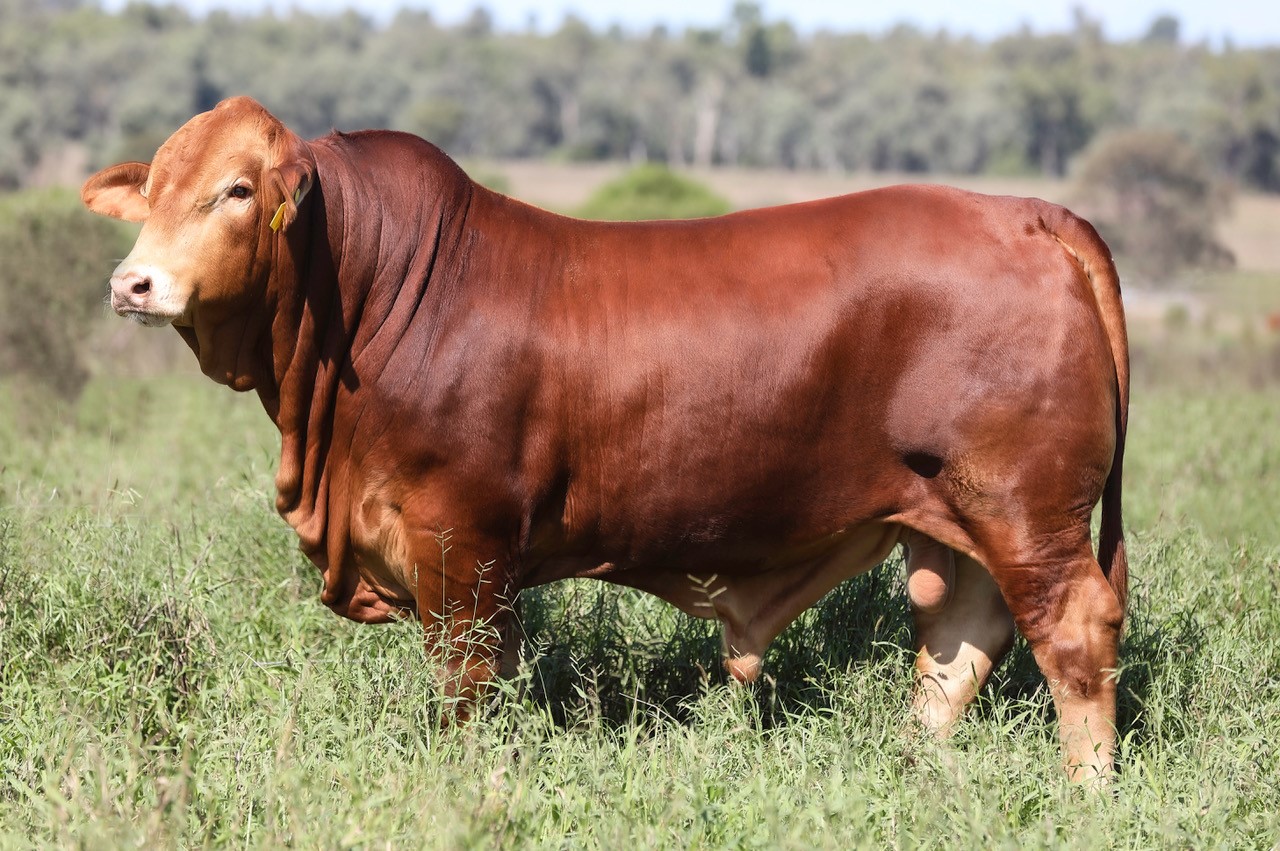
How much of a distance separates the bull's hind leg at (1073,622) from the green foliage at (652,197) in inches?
1241

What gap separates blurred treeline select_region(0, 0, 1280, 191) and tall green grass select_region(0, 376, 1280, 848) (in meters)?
37.2

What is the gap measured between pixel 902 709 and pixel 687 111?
244 ft

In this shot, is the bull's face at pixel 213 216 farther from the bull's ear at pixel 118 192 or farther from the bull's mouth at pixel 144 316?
the bull's ear at pixel 118 192

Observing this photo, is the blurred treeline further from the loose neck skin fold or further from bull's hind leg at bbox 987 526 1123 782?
bull's hind leg at bbox 987 526 1123 782

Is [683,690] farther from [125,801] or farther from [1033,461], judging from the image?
[125,801]

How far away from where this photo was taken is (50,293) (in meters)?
9.59

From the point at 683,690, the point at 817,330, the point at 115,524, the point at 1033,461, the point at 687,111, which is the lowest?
the point at 687,111

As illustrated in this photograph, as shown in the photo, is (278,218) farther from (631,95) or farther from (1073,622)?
(631,95)

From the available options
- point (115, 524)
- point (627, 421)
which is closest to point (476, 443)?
point (627, 421)

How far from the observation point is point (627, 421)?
377cm

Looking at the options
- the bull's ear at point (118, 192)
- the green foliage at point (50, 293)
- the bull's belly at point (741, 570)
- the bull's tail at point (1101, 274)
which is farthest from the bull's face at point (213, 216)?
the green foliage at point (50, 293)

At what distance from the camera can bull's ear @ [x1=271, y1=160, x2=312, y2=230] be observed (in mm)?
3406

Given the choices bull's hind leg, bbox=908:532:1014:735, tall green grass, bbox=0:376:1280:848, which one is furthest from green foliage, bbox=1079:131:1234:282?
bull's hind leg, bbox=908:532:1014:735

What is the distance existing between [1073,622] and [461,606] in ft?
5.58
